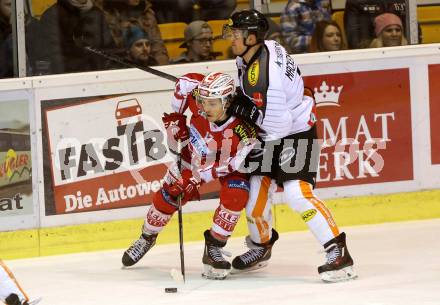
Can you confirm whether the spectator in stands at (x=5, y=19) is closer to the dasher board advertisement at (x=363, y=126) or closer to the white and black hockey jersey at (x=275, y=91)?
the white and black hockey jersey at (x=275, y=91)

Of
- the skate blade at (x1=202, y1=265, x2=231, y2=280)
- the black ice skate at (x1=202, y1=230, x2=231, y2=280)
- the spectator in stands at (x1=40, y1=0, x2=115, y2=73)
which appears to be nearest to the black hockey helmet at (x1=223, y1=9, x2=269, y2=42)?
the black ice skate at (x1=202, y1=230, x2=231, y2=280)

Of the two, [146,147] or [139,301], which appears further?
[146,147]

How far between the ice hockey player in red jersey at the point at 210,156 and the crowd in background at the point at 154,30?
94 centimetres

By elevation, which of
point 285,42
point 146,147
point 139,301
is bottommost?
point 139,301

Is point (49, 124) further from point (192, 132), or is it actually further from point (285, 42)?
point (285, 42)

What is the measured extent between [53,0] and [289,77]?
1.65 meters

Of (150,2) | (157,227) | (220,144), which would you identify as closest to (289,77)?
(220,144)

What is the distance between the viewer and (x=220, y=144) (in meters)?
5.92

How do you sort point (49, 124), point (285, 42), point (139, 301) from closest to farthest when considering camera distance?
point (139, 301) → point (49, 124) → point (285, 42)

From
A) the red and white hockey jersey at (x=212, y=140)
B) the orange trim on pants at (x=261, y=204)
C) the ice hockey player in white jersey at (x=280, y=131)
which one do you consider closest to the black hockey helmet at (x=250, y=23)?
the ice hockey player in white jersey at (x=280, y=131)

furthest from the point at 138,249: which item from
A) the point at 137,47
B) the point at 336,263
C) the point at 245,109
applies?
the point at 137,47

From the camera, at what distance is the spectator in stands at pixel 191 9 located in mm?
7000

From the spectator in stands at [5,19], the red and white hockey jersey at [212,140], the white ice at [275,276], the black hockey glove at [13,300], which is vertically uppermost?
the spectator in stands at [5,19]

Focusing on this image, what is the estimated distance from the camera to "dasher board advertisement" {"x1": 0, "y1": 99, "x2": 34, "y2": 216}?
6.60 metres
